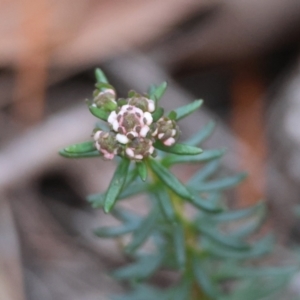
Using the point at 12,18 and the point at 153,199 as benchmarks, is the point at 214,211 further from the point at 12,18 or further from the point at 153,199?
the point at 12,18

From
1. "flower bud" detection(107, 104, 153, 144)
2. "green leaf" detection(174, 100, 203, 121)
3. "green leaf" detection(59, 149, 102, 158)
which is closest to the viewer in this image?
"flower bud" detection(107, 104, 153, 144)

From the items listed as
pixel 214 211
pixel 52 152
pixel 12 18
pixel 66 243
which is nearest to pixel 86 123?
pixel 52 152

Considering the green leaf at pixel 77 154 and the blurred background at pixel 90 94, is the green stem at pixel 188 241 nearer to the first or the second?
the green leaf at pixel 77 154

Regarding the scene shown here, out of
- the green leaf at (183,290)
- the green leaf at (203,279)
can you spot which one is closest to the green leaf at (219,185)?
the green leaf at (203,279)

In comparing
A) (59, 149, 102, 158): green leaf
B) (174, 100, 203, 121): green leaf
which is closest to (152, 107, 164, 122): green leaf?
(174, 100, 203, 121): green leaf

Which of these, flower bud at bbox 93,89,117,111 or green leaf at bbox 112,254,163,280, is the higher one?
flower bud at bbox 93,89,117,111

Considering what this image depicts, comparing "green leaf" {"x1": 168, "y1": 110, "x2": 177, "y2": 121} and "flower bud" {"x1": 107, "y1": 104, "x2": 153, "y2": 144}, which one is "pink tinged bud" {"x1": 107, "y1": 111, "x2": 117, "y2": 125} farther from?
"green leaf" {"x1": 168, "y1": 110, "x2": 177, "y2": 121}

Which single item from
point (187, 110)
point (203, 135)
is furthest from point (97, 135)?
point (203, 135)

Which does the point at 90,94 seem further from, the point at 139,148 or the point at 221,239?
the point at 139,148
